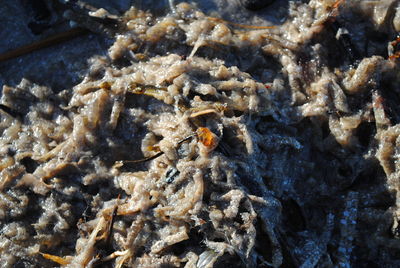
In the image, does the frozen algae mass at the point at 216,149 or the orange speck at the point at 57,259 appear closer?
the frozen algae mass at the point at 216,149

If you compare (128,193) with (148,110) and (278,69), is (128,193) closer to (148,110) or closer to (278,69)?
(148,110)

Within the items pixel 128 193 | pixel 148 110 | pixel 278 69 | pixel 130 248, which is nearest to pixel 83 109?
pixel 148 110

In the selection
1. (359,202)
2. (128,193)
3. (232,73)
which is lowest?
(359,202)

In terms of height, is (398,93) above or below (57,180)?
above

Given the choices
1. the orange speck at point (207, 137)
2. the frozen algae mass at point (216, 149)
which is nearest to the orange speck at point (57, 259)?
the frozen algae mass at point (216, 149)

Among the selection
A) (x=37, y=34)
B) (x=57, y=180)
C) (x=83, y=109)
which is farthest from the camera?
(x=37, y=34)

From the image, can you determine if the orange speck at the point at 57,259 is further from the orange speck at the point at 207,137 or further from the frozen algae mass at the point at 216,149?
the orange speck at the point at 207,137

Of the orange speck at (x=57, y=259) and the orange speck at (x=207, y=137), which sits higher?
the orange speck at (x=207, y=137)

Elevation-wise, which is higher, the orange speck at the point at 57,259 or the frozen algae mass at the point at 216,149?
the frozen algae mass at the point at 216,149

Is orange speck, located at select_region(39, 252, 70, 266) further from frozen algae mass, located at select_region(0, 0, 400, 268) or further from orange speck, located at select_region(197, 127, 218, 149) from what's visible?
orange speck, located at select_region(197, 127, 218, 149)
